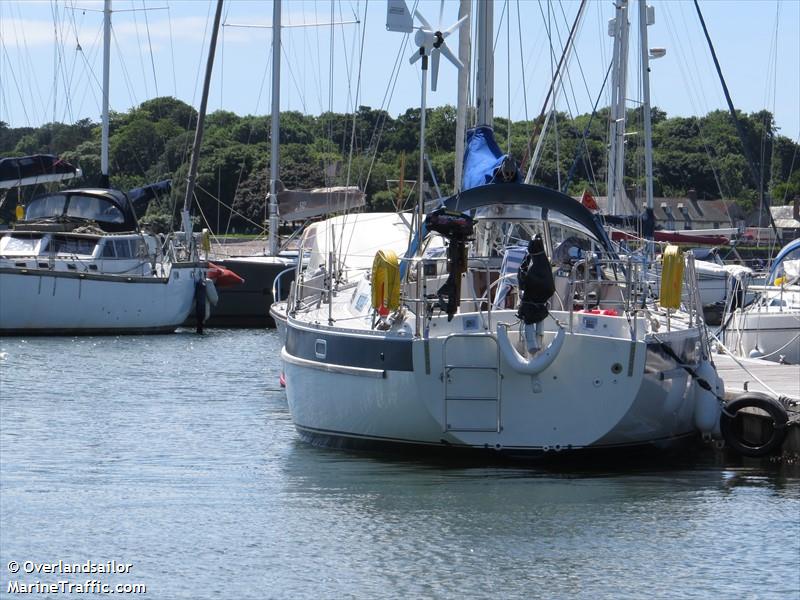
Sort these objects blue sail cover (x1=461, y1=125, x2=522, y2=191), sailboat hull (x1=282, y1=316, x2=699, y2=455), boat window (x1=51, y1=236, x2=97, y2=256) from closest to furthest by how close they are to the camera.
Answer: sailboat hull (x1=282, y1=316, x2=699, y2=455) → blue sail cover (x1=461, y1=125, x2=522, y2=191) → boat window (x1=51, y1=236, x2=97, y2=256)

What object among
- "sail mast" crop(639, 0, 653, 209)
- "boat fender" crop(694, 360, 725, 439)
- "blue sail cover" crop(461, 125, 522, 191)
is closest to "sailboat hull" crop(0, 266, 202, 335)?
"sail mast" crop(639, 0, 653, 209)

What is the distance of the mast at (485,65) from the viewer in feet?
62.6

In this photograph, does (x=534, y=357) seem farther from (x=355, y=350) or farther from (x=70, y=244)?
(x=70, y=244)

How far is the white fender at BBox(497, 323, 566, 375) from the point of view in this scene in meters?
14.8

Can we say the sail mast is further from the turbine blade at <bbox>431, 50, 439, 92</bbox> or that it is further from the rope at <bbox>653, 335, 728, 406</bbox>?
the rope at <bbox>653, 335, 728, 406</bbox>

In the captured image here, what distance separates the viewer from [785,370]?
70.6 feet

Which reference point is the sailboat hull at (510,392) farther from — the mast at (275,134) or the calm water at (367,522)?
the mast at (275,134)

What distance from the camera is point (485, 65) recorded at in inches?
763

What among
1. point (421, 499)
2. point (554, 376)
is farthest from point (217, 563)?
point (554, 376)

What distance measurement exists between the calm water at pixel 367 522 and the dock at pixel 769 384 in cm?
50

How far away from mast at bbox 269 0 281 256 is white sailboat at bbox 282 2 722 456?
78.2 ft

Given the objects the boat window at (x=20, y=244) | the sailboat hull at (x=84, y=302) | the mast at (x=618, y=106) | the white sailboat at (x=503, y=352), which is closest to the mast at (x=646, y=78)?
the mast at (x=618, y=106)

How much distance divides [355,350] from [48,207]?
2253 cm

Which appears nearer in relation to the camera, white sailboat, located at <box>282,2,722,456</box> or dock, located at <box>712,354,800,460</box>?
white sailboat, located at <box>282,2,722,456</box>
